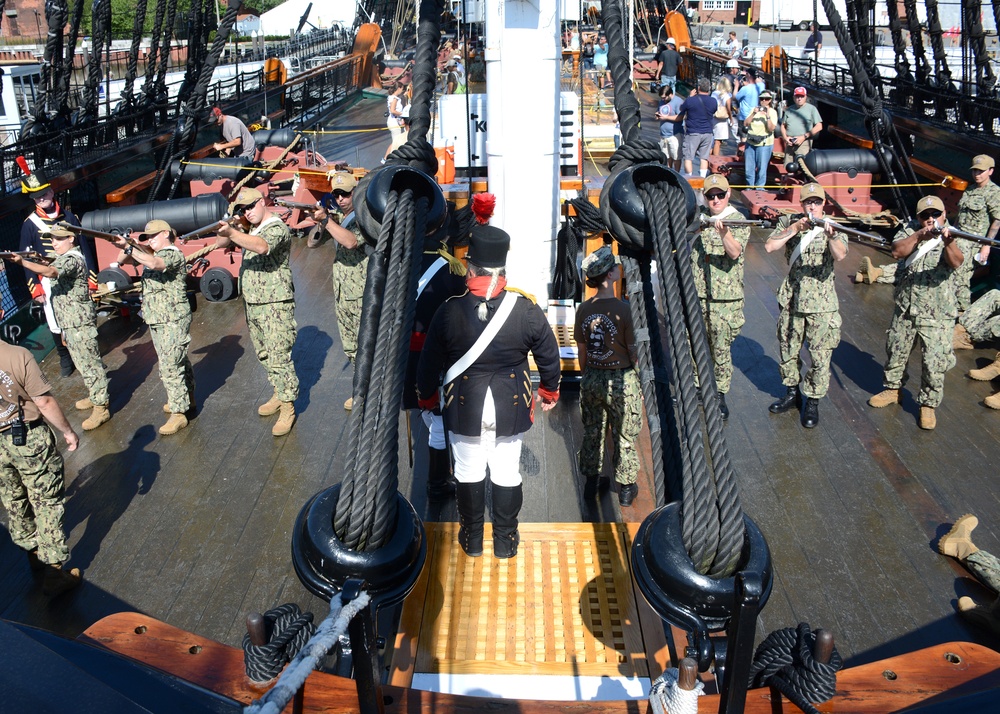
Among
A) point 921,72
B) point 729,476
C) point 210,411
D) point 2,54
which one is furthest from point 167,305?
point 2,54

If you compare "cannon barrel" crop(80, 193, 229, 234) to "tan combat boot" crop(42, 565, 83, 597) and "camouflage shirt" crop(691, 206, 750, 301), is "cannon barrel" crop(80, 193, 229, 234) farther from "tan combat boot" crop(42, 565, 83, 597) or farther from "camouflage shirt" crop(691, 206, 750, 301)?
"camouflage shirt" crop(691, 206, 750, 301)

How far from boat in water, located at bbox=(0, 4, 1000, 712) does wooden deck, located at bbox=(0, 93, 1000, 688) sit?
0.01m

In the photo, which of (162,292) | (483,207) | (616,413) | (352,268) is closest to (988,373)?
(616,413)

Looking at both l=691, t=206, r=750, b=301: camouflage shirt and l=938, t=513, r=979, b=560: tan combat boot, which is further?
l=691, t=206, r=750, b=301: camouflage shirt

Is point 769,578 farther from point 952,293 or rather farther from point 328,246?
point 328,246

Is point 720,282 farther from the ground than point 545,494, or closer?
farther from the ground

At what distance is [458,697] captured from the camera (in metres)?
2.32

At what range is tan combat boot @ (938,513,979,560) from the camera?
4070 mm

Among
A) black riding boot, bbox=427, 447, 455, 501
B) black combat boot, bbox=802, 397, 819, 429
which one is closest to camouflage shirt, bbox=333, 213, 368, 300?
black riding boot, bbox=427, 447, 455, 501

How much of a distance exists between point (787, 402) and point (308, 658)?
15.9 ft

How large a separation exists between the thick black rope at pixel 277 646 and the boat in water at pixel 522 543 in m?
0.11

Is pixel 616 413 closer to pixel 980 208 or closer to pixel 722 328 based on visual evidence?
pixel 722 328

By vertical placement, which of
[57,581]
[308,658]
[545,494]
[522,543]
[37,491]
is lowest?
[57,581]

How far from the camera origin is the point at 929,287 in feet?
17.7
